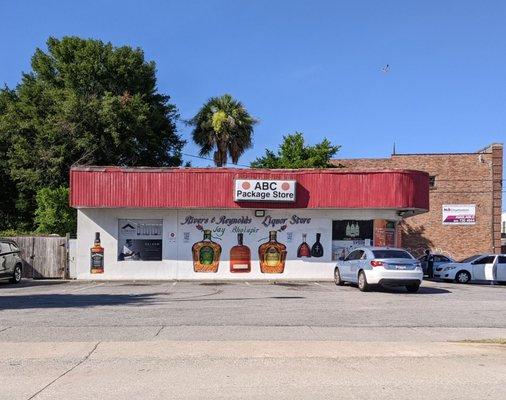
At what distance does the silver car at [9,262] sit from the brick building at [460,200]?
2401 centimetres

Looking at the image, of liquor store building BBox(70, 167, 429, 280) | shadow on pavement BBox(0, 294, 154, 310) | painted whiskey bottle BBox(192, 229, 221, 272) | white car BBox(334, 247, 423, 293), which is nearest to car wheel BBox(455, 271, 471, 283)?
liquor store building BBox(70, 167, 429, 280)

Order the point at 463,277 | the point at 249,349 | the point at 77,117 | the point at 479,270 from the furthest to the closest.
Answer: the point at 77,117, the point at 463,277, the point at 479,270, the point at 249,349

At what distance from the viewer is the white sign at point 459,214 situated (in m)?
38.5

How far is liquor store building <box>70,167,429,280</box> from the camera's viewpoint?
969 inches

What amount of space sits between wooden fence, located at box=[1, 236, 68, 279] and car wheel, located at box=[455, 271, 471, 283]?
17696 millimetres

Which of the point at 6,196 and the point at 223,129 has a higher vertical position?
the point at 223,129

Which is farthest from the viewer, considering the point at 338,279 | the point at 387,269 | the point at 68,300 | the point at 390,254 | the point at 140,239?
the point at 140,239

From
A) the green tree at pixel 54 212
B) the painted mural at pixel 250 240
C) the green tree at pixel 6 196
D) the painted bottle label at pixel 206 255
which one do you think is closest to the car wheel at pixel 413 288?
the painted mural at pixel 250 240

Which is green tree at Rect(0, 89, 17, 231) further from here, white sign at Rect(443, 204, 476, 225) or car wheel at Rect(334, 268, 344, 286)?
white sign at Rect(443, 204, 476, 225)

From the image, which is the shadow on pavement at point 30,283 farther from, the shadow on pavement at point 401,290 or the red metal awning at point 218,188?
the shadow on pavement at point 401,290

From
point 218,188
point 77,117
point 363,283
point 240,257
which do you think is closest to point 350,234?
point 240,257

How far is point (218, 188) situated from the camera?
81.3ft

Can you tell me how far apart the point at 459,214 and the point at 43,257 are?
26.6 m

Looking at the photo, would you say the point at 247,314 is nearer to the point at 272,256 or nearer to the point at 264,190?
the point at 264,190
